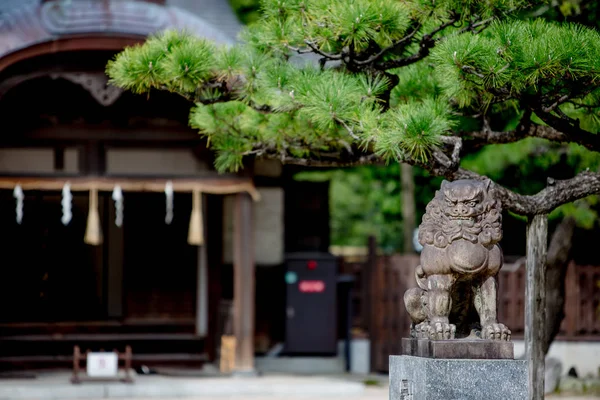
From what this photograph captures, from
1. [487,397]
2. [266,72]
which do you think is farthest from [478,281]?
[266,72]

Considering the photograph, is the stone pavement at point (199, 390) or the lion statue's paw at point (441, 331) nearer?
the lion statue's paw at point (441, 331)

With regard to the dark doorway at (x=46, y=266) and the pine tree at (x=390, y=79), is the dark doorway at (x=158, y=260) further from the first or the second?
the pine tree at (x=390, y=79)

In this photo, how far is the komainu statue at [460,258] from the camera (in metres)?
7.86

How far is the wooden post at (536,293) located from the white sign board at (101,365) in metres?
6.27

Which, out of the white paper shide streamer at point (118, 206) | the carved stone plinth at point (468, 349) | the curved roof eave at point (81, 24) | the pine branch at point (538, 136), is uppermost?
the curved roof eave at point (81, 24)

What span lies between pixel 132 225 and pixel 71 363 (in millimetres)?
2370

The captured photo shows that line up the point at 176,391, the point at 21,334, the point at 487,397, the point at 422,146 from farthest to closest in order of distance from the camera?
1. the point at 21,334
2. the point at 176,391
3. the point at 422,146
4. the point at 487,397

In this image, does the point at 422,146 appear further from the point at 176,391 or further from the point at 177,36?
the point at 176,391

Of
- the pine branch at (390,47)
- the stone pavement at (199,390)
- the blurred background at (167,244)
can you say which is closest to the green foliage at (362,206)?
the blurred background at (167,244)

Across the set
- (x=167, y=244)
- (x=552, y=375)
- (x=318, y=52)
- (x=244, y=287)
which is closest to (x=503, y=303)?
(x=552, y=375)

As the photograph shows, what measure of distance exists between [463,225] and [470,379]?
1.09 metres

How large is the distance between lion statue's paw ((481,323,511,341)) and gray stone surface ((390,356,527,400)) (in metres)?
0.18

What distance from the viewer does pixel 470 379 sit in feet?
25.6

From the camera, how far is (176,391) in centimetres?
1398
